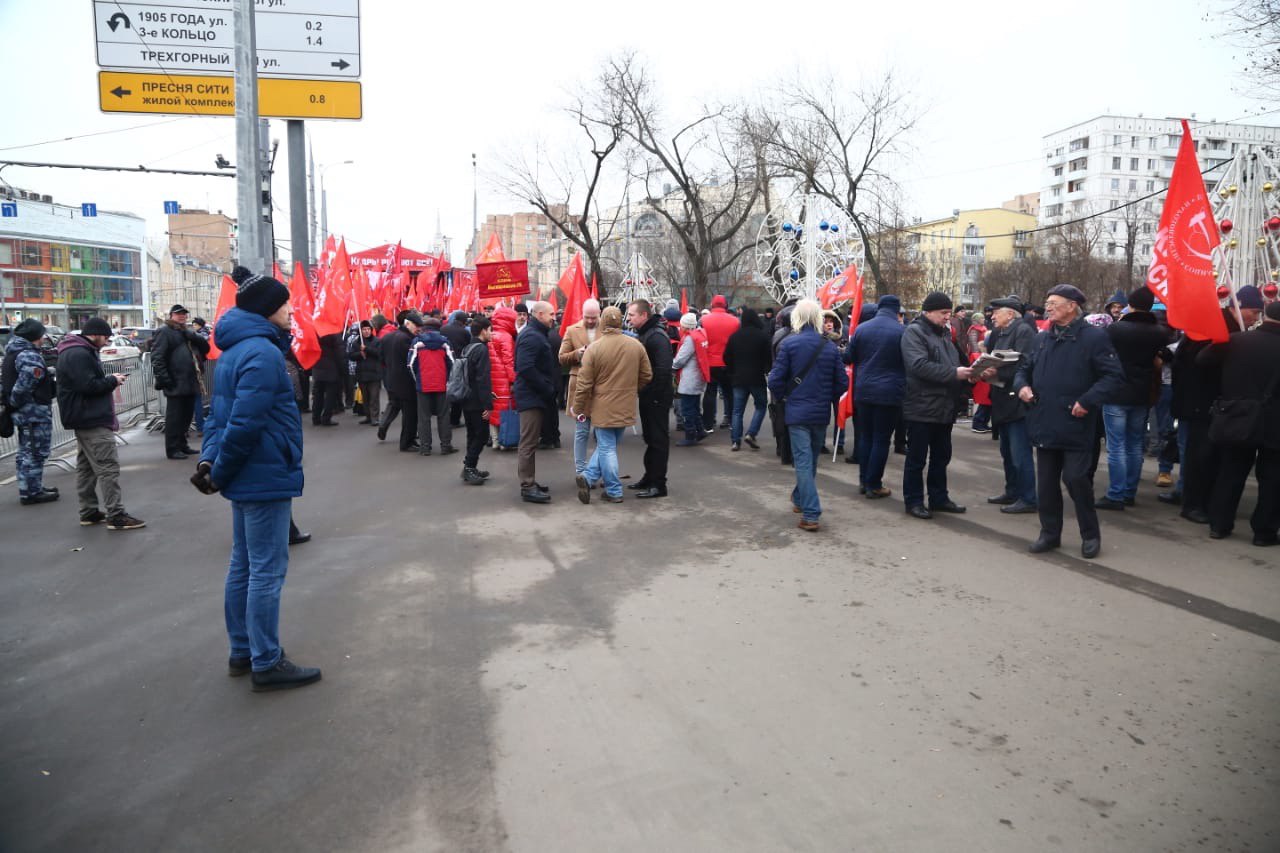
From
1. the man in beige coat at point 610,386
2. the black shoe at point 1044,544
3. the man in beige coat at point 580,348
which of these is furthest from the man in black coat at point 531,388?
the black shoe at point 1044,544

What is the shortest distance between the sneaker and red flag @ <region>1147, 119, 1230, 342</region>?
911cm

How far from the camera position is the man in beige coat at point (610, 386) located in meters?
8.34

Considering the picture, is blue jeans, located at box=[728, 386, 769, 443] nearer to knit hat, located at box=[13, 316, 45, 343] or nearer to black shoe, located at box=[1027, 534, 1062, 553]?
black shoe, located at box=[1027, 534, 1062, 553]

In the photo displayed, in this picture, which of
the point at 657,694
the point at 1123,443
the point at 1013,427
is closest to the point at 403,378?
the point at 1013,427

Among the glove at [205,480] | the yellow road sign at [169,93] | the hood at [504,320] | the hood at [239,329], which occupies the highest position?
the yellow road sign at [169,93]

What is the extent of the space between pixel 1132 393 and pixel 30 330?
420 inches

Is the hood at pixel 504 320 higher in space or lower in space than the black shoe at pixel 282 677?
higher

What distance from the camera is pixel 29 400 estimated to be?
27.6 feet

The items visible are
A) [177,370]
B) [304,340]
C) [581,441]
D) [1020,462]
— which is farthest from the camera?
[304,340]

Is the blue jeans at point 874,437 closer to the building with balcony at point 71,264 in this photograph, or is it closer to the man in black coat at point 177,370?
the man in black coat at point 177,370

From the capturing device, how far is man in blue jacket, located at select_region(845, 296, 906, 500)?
837 centimetres

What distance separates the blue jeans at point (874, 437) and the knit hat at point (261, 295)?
5852 millimetres

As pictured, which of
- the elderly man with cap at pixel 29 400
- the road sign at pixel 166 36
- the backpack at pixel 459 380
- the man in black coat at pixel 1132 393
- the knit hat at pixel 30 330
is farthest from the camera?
the road sign at pixel 166 36

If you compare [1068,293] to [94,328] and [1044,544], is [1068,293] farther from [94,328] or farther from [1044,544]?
[94,328]
